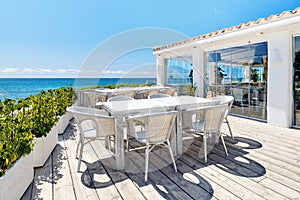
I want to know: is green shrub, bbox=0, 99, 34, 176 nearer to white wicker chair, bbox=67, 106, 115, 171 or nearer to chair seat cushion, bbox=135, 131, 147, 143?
white wicker chair, bbox=67, 106, 115, 171

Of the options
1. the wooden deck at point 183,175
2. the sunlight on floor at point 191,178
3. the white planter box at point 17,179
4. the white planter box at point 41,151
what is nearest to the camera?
the white planter box at point 17,179

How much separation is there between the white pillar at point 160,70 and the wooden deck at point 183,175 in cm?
707

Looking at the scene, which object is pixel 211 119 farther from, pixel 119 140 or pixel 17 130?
pixel 17 130

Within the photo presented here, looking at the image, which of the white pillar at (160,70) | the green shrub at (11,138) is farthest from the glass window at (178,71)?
the green shrub at (11,138)

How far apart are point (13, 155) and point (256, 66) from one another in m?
5.84

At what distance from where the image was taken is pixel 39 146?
2561mm

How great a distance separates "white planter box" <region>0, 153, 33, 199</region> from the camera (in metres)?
1.58

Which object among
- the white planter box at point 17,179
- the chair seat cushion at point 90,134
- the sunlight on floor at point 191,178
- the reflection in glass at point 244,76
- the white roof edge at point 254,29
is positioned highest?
the white roof edge at point 254,29

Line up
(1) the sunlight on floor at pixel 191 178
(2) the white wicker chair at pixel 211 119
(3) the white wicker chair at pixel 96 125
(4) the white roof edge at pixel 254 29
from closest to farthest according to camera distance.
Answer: (1) the sunlight on floor at pixel 191 178, (3) the white wicker chair at pixel 96 125, (2) the white wicker chair at pixel 211 119, (4) the white roof edge at pixel 254 29

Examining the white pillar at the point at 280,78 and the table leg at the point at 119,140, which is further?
the white pillar at the point at 280,78

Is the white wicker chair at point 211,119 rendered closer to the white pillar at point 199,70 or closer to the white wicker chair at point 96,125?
the white wicker chair at point 96,125

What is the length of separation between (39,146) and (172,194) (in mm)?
1846

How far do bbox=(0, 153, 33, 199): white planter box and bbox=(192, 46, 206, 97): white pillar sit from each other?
21.2 ft

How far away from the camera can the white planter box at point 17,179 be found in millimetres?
1583
